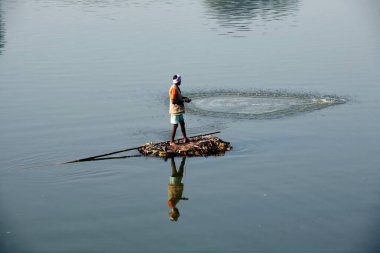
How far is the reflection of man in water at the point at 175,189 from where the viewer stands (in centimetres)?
1597

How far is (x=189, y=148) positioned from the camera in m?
19.4

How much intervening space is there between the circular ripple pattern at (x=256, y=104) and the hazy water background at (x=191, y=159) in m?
0.72

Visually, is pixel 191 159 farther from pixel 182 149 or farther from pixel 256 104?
pixel 256 104

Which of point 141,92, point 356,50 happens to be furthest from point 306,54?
point 141,92

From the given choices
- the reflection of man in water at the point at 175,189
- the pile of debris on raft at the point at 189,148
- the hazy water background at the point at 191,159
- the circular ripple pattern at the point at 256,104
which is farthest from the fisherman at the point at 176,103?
the circular ripple pattern at the point at 256,104

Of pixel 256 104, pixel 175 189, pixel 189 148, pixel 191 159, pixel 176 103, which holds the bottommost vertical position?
pixel 175 189

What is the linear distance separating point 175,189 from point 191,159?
6.73ft

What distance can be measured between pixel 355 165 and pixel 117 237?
8279 millimetres

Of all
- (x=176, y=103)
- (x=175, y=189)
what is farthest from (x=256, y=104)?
(x=175, y=189)

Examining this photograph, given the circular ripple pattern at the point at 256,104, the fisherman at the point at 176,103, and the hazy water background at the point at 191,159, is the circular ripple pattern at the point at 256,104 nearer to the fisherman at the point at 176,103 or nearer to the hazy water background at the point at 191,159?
the hazy water background at the point at 191,159

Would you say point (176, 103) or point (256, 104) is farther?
point (256, 104)

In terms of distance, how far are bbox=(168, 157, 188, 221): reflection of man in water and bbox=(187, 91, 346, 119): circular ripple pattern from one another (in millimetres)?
5382

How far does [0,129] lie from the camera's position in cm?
2341

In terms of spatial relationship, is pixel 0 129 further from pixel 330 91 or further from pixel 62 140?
pixel 330 91
